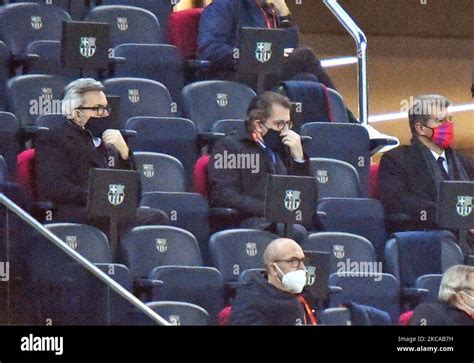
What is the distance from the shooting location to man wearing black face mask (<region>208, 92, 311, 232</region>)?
438 cm

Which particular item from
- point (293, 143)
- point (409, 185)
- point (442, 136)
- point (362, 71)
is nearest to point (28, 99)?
point (293, 143)

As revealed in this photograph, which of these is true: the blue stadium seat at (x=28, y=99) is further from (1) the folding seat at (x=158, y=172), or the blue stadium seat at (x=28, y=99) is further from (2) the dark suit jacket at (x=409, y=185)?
(2) the dark suit jacket at (x=409, y=185)

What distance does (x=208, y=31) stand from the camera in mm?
4977

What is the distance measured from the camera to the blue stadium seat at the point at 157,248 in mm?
4117

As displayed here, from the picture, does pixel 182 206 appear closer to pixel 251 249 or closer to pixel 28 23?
pixel 251 249

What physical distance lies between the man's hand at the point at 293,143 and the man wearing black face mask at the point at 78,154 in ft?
1.49

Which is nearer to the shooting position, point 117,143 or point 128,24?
point 117,143

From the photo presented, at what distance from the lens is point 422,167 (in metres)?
4.72

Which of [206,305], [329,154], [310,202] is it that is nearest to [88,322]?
[206,305]

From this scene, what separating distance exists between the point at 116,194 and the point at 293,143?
61 cm

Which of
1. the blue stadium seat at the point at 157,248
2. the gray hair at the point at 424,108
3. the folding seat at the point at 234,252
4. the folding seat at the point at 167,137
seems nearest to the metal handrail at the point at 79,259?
the blue stadium seat at the point at 157,248

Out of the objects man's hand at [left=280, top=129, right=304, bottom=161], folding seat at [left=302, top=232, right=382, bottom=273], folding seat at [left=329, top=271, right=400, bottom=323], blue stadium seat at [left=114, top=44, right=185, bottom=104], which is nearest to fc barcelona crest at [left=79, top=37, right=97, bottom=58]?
blue stadium seat at [left=114, top=44, right=185, bottom=104]

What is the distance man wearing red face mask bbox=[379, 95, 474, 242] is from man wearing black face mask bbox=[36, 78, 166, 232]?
0.76 metres
